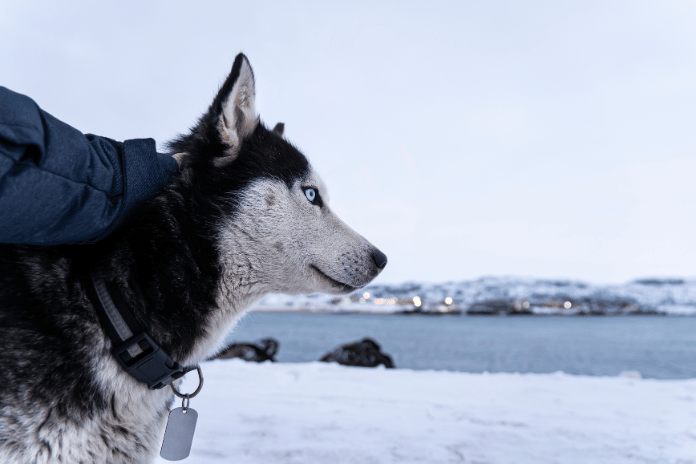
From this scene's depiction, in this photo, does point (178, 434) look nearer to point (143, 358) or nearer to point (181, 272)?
point (143, 358)

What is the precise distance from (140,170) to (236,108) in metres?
0.65

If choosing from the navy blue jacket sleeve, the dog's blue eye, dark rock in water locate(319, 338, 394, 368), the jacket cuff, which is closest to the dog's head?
the dog's blue eye

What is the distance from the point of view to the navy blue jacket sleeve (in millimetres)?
1486

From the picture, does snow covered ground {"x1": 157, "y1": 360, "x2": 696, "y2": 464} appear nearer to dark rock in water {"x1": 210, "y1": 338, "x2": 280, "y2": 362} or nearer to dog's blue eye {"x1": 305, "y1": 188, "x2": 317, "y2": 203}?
dog's blue eye {"x1": 305, "y1": 188, "x2": 317, "y2": 203}

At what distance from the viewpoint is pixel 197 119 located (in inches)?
99.5

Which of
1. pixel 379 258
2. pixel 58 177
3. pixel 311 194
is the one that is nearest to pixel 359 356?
pixel 379 258

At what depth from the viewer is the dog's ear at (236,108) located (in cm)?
218

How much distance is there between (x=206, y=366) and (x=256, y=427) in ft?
13.5

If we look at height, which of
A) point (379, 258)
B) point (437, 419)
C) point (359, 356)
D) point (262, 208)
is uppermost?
point (262, 208)

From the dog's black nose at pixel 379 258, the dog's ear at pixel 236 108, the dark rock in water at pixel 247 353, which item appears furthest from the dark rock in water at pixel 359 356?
the dog's ear at pixel 236 108

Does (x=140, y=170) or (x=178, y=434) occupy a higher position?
(x=140, y=170)

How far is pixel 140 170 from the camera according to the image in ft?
6.31

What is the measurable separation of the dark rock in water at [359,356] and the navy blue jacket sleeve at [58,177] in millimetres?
10544

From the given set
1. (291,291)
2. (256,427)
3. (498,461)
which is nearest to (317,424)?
(256,427)
